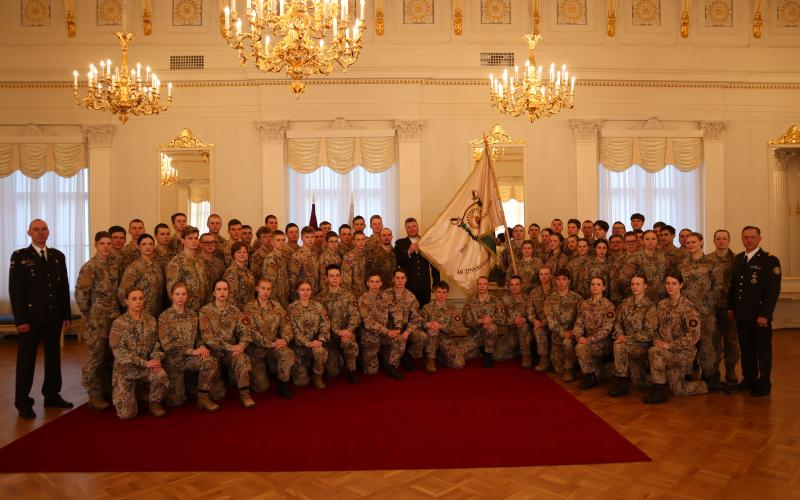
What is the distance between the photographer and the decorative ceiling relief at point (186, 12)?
388 inches

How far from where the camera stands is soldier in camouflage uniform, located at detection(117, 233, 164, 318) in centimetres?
550

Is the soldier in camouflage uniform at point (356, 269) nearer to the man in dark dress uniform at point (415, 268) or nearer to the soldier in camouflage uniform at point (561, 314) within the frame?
the man in dark dress uniform at point (415, 268)

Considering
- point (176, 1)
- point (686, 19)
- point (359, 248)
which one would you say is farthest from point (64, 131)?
point (686, 19)

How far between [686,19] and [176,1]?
8545 mm

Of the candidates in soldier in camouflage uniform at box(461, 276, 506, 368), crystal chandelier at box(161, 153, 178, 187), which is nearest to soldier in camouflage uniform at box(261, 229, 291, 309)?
soldier in camouflage uniform at box(461, 276, 506, 368)

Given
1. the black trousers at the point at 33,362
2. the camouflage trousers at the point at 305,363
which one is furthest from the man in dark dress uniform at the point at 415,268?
the black trousers at the point at 33,362

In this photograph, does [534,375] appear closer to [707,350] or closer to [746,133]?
[707,350]

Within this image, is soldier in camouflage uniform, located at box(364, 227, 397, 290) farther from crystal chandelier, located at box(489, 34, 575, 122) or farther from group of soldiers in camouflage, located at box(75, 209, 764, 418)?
crystal chandelier, located at box(489, 34, 575, 122)

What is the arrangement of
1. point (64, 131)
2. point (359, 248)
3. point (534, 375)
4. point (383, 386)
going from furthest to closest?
1. point (64, 131)
2. point (359, 248)
3. point (534, 375)
4. point (383, 386)

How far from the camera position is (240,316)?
5.69 metres

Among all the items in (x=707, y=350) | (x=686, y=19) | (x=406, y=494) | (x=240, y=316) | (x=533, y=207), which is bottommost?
(x=406, y=494)

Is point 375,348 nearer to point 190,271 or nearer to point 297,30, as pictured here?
point 190,271

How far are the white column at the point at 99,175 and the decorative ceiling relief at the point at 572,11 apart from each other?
25.3 feet

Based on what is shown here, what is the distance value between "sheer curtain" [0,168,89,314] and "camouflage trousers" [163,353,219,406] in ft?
18.2
